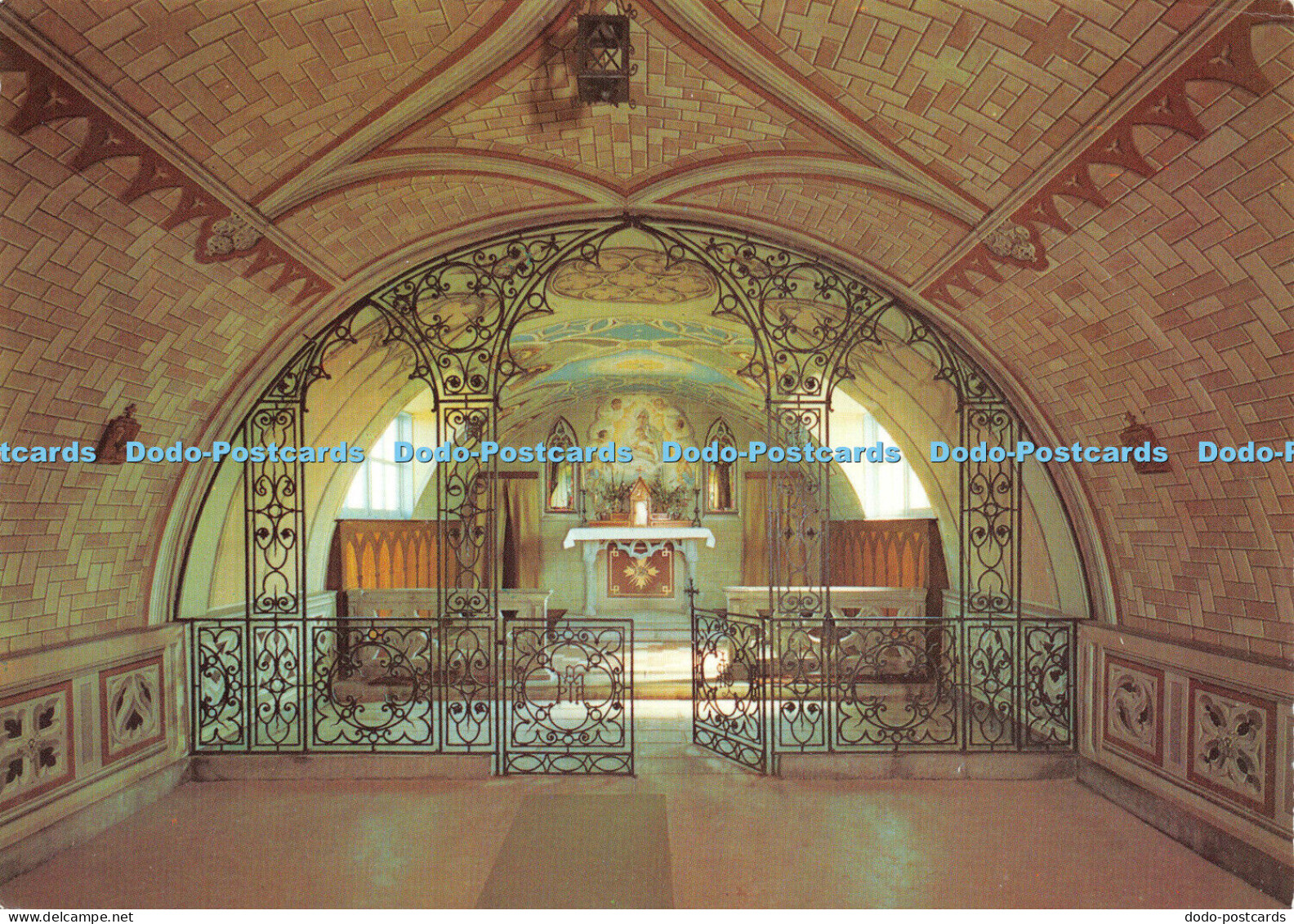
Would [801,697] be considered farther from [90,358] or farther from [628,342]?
[628,342]

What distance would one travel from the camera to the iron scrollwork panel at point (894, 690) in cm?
561

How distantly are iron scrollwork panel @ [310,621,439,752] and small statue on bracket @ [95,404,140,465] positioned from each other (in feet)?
5.48

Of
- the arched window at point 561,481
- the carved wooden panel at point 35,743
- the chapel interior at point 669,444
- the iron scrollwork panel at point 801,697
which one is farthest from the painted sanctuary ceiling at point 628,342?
the carved wooden panel at point 35,743

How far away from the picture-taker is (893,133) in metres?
3.91

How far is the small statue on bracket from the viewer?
4426 mm

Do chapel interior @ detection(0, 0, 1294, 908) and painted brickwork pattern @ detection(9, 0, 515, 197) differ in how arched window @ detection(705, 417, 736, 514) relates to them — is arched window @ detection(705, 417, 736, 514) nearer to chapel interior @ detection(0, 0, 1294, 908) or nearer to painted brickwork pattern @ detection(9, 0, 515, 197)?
chapel interior @ detection(0, 0, 1294, 908)

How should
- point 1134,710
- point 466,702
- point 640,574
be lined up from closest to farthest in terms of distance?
point 1134,710, point 466,702, point 640,574

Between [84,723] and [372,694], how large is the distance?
3.18 metres

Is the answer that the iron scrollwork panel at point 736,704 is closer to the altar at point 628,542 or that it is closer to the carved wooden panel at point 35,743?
the carved wooden panel at point 35,743

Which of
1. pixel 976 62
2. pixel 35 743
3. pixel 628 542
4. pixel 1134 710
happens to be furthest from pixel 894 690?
pixel 628 542

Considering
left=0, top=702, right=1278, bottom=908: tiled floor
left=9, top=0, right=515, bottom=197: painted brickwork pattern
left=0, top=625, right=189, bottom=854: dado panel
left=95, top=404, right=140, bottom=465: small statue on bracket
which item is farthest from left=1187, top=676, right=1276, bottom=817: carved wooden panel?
left=0, top=625, right=189, bottom=854: dado panel

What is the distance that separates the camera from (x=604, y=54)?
10.8 ft

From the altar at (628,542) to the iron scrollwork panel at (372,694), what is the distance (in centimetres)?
401

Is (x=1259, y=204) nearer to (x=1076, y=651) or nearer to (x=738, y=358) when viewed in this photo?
(x=1076, y=651)
